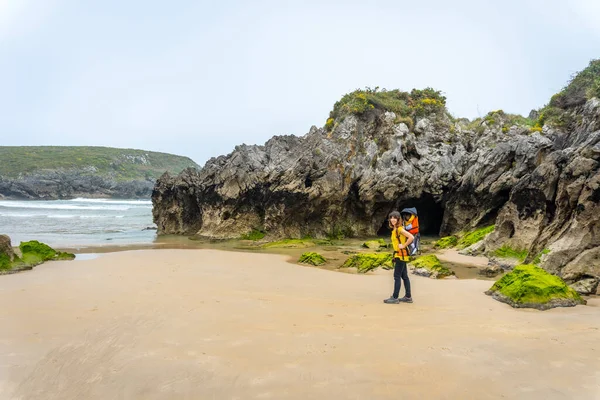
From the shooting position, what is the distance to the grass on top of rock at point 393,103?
28.1 meters

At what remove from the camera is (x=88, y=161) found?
318ft

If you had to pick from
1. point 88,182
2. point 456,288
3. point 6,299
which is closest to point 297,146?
point 456,288

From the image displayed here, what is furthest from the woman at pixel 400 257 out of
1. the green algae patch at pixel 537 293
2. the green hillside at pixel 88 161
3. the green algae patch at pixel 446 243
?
the green hillside at pixel 88 161

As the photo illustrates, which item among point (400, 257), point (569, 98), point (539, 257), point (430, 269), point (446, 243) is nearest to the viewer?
point (400, 257)

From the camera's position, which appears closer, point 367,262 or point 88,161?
point 367,262

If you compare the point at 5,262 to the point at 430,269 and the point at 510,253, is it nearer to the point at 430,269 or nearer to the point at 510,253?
the point at 430,269

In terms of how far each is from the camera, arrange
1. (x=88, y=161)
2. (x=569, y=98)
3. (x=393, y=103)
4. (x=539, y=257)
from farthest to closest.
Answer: (x=88, y=161) → (x=393, y=103) → (x=569, y=98) → (x=539, y=257)

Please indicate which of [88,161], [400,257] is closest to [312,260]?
[400,257]

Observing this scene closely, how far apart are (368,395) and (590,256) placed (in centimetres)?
810

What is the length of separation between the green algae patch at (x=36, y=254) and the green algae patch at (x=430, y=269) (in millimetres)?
11331

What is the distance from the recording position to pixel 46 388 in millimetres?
3490

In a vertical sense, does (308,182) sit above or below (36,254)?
above

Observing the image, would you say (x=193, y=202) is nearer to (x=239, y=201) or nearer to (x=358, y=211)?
(x=239, y=201)

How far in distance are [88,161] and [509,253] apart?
341 feet
